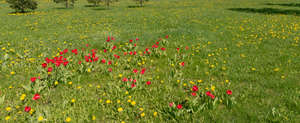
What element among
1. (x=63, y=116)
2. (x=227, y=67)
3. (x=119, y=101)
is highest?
(x=227, y=67)

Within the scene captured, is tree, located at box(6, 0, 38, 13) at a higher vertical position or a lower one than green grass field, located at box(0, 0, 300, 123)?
higher

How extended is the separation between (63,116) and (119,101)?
112 cm

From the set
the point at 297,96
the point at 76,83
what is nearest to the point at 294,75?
the point at 297,96

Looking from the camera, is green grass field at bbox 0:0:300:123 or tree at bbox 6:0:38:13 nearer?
green grass field at bbox 0:0:300:123

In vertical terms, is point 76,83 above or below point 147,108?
above

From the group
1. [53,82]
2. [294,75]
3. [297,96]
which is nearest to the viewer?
[297,96]

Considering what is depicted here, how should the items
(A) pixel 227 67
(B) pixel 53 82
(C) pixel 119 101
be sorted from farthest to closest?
1. (A) pixel 227 67
2. (B) pixel 53 82
3. (C) pixel 119 101

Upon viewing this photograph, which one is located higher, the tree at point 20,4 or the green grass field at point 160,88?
the tree at point 20,4

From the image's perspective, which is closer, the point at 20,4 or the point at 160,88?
the point at 160,88

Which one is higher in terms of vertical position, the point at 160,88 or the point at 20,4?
the point at 20,4

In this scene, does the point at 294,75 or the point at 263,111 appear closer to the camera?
the point at 263,111

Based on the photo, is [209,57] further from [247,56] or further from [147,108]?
[147,108]

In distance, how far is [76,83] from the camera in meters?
4.45

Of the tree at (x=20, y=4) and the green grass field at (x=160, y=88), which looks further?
the tree at (x=20, y=4)
